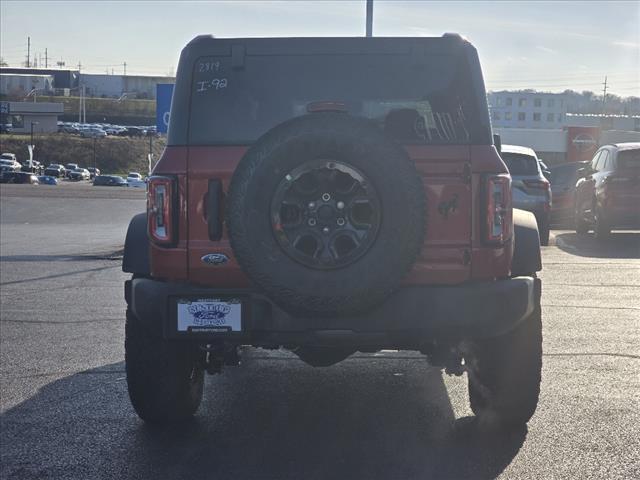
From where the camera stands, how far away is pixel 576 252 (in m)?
15.8

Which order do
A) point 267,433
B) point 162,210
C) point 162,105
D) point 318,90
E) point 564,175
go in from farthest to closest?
point 564,175 < point 162,105 < point 267,433 < point 318,90 < point 162,210

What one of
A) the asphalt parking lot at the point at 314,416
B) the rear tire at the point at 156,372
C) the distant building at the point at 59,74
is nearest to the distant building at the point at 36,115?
the distant building at the point at 59,74

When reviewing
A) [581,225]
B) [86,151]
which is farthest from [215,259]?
[86,151]

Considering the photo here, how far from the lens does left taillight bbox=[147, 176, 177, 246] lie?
203 inches

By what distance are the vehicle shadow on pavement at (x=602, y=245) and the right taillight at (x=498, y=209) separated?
1042 centimetres

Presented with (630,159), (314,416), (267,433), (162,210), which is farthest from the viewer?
(630,159)

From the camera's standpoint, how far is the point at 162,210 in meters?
5.21

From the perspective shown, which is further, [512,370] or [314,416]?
[314,416]

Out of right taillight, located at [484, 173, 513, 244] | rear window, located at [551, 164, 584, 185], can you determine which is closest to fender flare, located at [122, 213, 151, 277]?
right taillight, located at [484, 173, 513, 244]

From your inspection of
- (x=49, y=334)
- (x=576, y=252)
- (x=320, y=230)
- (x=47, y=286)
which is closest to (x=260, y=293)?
(x=320, y=230)

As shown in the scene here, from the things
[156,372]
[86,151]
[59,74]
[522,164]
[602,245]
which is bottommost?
[86,151]

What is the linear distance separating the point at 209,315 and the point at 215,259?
305 millimetres

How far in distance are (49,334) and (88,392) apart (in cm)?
237

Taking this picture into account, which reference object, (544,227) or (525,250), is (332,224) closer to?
(525,250)
